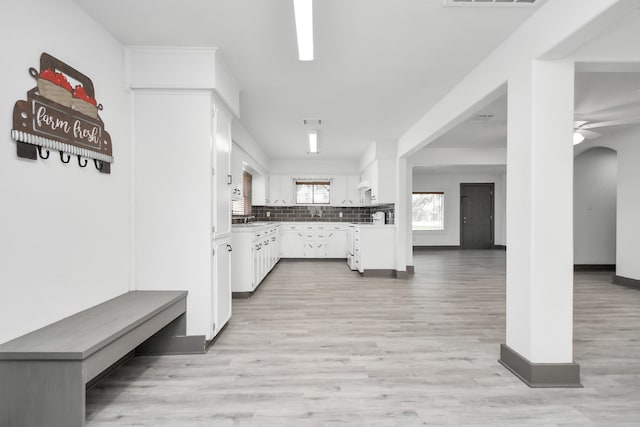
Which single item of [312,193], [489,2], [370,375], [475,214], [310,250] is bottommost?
[370,375]

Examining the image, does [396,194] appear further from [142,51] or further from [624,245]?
[142,51]

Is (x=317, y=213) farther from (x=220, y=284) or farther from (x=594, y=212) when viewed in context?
(x=594, y=212)

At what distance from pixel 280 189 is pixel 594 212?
285 inches

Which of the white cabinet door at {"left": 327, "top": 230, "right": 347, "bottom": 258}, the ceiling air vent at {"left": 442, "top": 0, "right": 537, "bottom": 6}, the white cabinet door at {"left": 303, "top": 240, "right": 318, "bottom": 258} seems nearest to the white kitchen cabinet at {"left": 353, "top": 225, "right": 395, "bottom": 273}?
the white cabinet door at {"left": 327, "top": 230, "right": 347, "bottom": 258}

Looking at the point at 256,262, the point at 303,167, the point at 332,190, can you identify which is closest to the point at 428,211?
the point at 332,190

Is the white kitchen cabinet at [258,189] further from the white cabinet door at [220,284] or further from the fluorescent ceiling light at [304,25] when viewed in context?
the fluorescent ceiling light at [304,25]

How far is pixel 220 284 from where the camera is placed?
308 cm

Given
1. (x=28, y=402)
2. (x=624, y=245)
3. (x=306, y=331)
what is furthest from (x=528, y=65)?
(x=624, y=245)

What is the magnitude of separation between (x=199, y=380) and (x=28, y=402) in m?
0.94

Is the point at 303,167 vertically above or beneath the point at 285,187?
above

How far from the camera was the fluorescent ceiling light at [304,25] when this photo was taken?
1786 mm

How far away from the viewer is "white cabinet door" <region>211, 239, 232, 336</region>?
2.92 m

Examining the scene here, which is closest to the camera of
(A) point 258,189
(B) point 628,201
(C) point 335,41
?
(C) point 335,41

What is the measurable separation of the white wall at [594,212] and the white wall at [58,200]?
8520 mm
